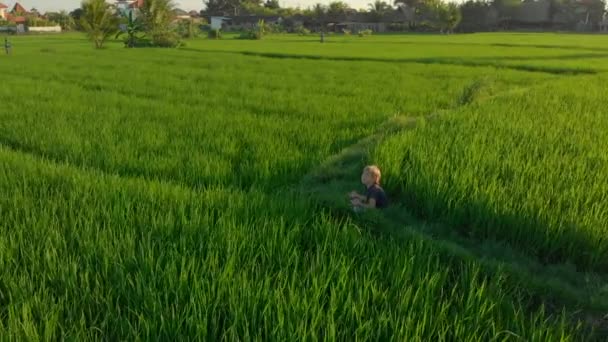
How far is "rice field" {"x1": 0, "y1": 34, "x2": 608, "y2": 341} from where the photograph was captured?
5.31ft

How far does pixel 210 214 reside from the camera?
2605 mm

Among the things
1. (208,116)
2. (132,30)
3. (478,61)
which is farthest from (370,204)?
(132,30)

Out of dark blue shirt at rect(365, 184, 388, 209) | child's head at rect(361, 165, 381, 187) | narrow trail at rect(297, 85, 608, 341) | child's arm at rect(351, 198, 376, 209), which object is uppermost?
child's head at rect(361, 165, 381, 187)

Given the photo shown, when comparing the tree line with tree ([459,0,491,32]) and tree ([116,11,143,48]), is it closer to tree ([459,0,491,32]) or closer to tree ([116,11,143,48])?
tree ([459,0,491,32])

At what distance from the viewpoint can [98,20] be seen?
23.7 m

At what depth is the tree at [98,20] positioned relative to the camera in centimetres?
2316

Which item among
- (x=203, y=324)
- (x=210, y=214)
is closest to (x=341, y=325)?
(x=203, y=324)

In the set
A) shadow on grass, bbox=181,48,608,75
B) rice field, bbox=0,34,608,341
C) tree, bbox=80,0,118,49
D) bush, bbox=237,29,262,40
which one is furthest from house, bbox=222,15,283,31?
rice field, bbox=0,34,608,341

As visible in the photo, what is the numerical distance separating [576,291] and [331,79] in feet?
28.9

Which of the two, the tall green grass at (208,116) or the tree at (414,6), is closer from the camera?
the tall green grass at (208,116)

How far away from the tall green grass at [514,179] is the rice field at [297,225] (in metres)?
0.02

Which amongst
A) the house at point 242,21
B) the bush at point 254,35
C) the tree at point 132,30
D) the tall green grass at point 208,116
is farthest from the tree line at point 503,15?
the tall green grass at point 208,116

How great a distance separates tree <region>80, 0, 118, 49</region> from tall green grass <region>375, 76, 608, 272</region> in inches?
898

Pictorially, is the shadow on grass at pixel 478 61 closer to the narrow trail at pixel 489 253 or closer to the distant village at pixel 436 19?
the narrow trail at pixel 489 253
